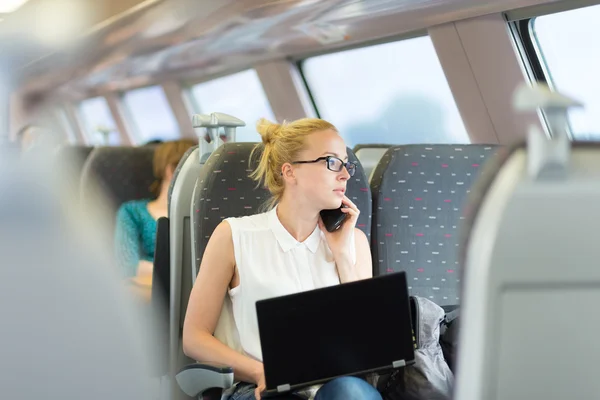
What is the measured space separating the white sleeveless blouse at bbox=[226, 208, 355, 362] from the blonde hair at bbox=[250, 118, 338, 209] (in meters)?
0.10

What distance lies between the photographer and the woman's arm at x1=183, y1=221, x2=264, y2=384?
2201 mm

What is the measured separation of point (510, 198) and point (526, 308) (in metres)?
0.10

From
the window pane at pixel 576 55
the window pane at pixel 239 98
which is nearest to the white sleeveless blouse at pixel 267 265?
the window pane at pixel 576 55

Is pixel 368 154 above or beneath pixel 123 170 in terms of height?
beneath

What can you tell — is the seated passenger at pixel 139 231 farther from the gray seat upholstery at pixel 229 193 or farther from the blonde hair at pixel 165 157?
the gray seat upholstery at pixel 229 193

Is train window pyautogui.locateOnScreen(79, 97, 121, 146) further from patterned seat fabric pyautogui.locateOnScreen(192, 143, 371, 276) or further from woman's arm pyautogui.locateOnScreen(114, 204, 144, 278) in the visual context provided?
patterned seat fabric pyautogui.locateOnScreen(192, 143, 371, 276)

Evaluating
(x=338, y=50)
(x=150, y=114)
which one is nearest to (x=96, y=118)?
(x=150, y=114)

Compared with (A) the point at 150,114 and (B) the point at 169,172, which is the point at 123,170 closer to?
(B) the point at 169,172

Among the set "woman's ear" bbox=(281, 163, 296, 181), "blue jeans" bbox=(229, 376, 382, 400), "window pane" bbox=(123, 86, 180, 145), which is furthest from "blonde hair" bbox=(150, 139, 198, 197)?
"window pane" bbox=(123, 86, 180, 145)

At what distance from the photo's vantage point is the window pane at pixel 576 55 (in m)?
4.42

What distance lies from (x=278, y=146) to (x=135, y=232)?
188cm

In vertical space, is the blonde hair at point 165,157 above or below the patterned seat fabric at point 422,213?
above

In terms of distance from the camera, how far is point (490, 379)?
789 mm

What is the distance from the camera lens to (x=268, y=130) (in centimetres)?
255
